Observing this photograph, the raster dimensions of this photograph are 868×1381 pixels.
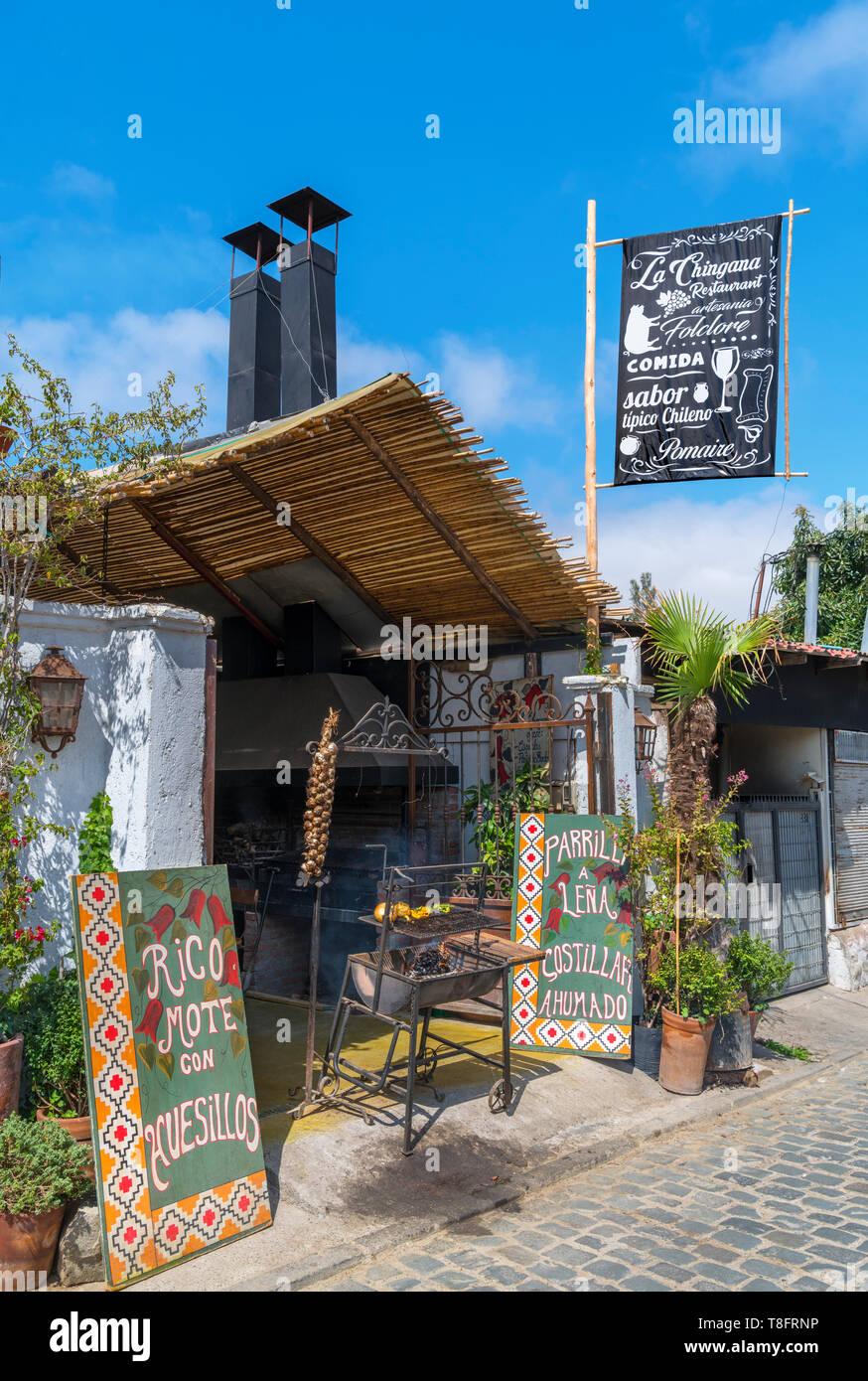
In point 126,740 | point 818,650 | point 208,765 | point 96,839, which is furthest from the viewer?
point 818,650

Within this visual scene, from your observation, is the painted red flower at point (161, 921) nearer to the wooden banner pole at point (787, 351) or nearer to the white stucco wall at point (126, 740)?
the white stucco wall at point (126, 740)

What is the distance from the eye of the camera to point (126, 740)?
5.30 m

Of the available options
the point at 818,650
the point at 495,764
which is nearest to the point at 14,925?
the point at 495,764

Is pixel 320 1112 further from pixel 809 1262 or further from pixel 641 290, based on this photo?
pixel 641 290

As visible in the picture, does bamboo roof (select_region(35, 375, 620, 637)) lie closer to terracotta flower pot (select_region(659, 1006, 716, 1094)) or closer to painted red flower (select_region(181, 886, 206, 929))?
painted red flower (select_region(181, 886, 206, 929))

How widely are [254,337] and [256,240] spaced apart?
1516mm

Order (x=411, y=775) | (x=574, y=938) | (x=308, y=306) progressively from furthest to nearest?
(x=308, y=306), (x=411, y=775), (x=574, y=938)

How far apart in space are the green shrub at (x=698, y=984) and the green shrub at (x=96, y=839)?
4.52 metres

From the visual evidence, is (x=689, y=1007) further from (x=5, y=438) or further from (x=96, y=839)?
(x=5, y=438)

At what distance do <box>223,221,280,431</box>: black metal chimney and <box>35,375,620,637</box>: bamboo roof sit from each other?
14.5ft

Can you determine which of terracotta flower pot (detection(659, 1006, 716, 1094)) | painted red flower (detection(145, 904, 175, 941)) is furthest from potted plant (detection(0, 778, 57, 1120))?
terracotta flower pot (detection(659, 1006, 716, 1094))

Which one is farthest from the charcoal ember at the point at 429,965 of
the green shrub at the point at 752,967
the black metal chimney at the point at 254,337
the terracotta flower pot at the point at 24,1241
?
the black metal chimney at the point at 254,337

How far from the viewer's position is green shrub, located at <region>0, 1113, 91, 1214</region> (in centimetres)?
405
